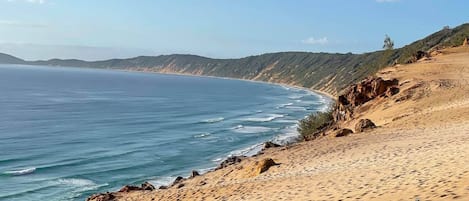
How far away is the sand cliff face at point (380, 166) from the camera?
1409 cm

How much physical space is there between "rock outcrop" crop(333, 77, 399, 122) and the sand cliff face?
4.85 metres

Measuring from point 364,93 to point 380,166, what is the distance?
30761mm

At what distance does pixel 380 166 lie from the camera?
18484 mm

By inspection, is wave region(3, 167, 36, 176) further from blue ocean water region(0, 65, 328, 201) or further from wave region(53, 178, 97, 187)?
wave region(53, 178, 97, 187)

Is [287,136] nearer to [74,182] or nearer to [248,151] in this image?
[248,151]

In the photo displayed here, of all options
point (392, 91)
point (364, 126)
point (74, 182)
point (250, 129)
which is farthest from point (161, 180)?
point (250, 129)

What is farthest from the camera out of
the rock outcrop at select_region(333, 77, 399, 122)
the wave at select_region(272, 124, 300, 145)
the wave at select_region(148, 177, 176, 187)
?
the wave at select_region(272, 124, 300, 145)

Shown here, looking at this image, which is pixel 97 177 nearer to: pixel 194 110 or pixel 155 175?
pixel 155 175

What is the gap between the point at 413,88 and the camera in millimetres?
43031

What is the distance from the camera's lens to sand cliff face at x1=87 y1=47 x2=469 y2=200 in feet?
46.2

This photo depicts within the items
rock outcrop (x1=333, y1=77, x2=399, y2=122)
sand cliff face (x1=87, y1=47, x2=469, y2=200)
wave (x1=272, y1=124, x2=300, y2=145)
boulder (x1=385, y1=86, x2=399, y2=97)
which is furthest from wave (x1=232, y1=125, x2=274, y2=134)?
sand cliff face (x1=87, y1=47, x2=469, y2=200)

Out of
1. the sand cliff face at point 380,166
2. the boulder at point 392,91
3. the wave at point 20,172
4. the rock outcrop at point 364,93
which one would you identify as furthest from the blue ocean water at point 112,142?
the boulder at point 392,91

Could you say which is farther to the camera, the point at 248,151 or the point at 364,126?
the point at 248,151

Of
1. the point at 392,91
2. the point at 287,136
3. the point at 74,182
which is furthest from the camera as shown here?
the point at 287,136
